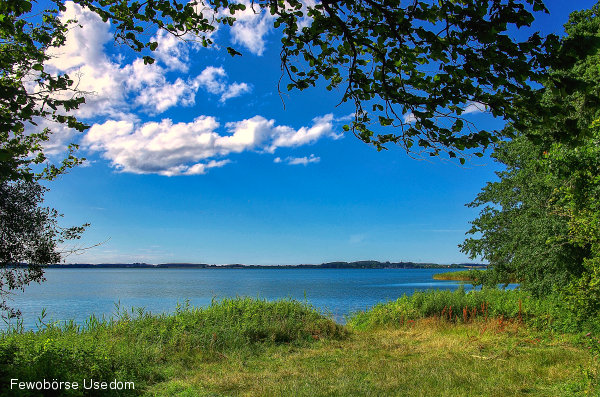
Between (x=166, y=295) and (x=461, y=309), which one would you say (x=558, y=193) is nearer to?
(x=461, y=309)

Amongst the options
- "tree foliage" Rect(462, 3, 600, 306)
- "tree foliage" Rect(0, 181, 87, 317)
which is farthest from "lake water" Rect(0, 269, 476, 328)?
"tree foliage" Rect(462, 3, 600, 306)

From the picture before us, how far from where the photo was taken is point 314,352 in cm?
1051

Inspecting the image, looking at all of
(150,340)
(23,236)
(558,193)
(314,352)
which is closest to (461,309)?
(558,193)

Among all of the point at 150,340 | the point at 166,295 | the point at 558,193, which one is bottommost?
the point at 166,295

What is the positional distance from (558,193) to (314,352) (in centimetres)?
948

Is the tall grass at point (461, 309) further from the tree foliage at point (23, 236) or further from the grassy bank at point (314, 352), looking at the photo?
the tree foliage at point (23, 236)

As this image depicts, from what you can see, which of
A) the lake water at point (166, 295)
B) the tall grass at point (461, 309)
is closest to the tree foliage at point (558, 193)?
the tall grass at point (461, 309)

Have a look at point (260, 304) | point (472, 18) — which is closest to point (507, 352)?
point (260, 304)

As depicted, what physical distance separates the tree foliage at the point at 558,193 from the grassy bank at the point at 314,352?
1.51 meters

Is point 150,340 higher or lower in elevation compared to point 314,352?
higher

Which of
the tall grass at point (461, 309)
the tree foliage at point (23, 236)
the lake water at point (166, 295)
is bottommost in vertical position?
the lake water at point (166, 295)

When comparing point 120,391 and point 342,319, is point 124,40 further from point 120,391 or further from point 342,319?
point 342,319

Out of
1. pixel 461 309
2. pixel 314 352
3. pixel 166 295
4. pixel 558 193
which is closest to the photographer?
pixel 314 352

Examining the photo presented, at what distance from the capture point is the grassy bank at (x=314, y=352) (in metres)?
6.91
